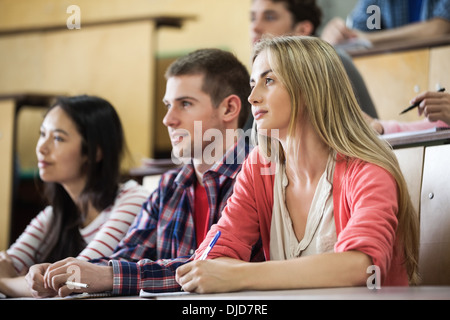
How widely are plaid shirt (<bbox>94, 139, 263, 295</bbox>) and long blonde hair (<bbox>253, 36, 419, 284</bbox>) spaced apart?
0.22m

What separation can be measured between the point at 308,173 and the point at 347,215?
11 centimetres

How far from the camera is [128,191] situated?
1.54 metres

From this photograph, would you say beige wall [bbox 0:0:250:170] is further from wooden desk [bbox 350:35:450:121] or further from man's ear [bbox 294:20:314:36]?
wooden desk [bbox 350:35:450:121]

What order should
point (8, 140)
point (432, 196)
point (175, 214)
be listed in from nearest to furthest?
point (432, 196)
point (175, 214)
point (8, 140)

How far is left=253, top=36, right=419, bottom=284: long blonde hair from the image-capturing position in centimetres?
104

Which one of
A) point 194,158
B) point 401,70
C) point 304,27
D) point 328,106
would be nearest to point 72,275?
point 194,158

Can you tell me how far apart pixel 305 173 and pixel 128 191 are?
57 cm

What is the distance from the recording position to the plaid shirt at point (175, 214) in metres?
1.28

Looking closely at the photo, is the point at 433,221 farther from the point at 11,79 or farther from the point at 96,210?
the point at 11,79

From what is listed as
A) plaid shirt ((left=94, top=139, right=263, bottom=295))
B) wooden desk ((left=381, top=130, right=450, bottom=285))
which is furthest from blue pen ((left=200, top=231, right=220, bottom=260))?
wooden desk ((left=381, top=130, right=450, bottom=285))

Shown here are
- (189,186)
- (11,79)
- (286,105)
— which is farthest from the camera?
(11,79)

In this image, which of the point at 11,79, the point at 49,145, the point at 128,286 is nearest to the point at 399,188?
the point at 128,286

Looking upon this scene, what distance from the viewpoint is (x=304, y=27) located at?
217cm

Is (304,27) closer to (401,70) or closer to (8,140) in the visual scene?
(401,70)
